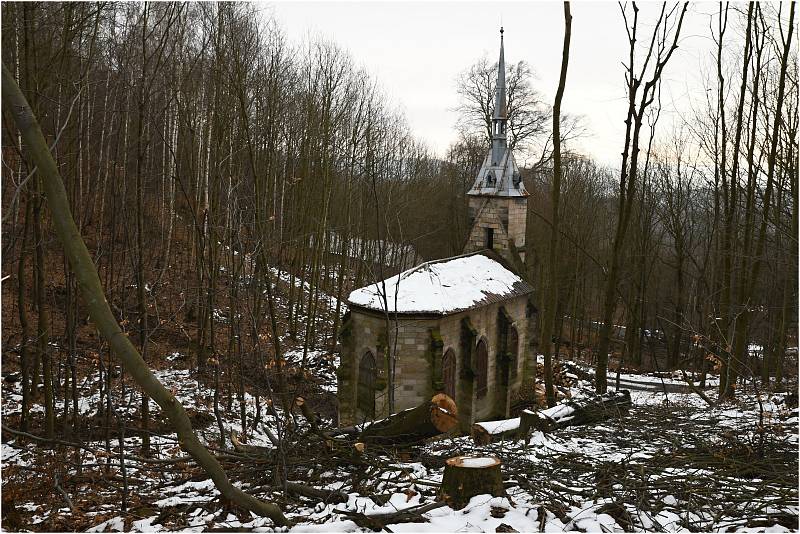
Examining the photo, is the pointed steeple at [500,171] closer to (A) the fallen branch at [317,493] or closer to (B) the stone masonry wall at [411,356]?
(B) the stone masonry wall at [411,356]

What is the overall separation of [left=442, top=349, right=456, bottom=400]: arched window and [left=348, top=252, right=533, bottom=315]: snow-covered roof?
1.42 metres

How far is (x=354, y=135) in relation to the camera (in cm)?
2244

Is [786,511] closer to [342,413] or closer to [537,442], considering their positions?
[537,442]

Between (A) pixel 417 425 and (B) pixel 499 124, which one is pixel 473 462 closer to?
(A) pixel 417 425

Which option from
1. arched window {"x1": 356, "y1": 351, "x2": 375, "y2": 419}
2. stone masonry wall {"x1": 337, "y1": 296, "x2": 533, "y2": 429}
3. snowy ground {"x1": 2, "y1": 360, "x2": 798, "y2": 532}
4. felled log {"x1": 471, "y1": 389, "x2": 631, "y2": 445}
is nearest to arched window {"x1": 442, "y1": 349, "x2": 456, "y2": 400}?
stone masonry wall {"x1": 337, "y1": 296, "x2": 533, "y2": 429}

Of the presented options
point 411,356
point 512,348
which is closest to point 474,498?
point 411,356

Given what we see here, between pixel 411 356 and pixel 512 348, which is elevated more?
pixel 411 356

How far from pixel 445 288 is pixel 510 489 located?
30.8 ft

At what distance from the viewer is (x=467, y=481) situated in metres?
5.98

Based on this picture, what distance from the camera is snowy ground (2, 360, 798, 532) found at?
5566 mm

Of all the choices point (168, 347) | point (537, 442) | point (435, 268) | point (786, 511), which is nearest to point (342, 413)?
point (435, 268)

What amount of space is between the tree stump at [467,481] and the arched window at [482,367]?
11285 mm

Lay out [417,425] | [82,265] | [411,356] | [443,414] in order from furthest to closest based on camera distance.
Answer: [411,356] < [417,425] < [443,414] < [82,265]

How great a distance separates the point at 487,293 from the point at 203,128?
12.1 meters
